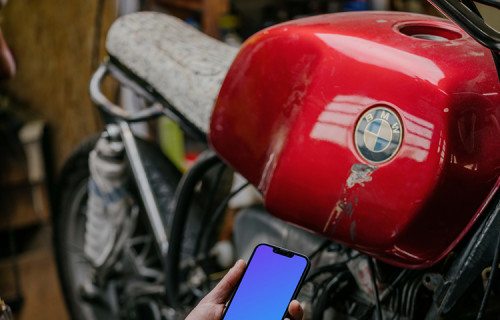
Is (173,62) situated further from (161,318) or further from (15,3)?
(15,3)

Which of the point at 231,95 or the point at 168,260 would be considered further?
the point at 168,260

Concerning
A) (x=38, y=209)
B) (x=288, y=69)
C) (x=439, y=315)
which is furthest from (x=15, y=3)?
(x=439, y=315)

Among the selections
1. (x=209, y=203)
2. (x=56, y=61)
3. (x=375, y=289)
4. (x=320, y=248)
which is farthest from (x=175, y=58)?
(x=56, y=61)

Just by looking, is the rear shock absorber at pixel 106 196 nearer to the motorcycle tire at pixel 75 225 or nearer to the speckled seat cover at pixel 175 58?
the motorcycle tire at pixel 75 225

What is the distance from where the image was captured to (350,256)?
793 millimetres

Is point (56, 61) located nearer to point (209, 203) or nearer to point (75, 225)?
point (75, 225)

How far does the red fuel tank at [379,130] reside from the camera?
0.60m

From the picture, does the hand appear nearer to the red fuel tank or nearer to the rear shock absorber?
the red fuel tank

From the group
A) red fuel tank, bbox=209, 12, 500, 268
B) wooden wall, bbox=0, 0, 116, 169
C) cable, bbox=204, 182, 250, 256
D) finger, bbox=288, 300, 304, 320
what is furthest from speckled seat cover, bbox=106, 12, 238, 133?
wooden wall, bbox=0, 0, 116, 169

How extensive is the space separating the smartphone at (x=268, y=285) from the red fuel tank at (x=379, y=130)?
0.05m

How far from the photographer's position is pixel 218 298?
687 millimetres

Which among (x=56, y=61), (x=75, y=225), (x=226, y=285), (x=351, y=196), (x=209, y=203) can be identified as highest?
(x=351, y=196)

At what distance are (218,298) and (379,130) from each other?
0.86 feet

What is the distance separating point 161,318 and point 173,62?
478 mm
